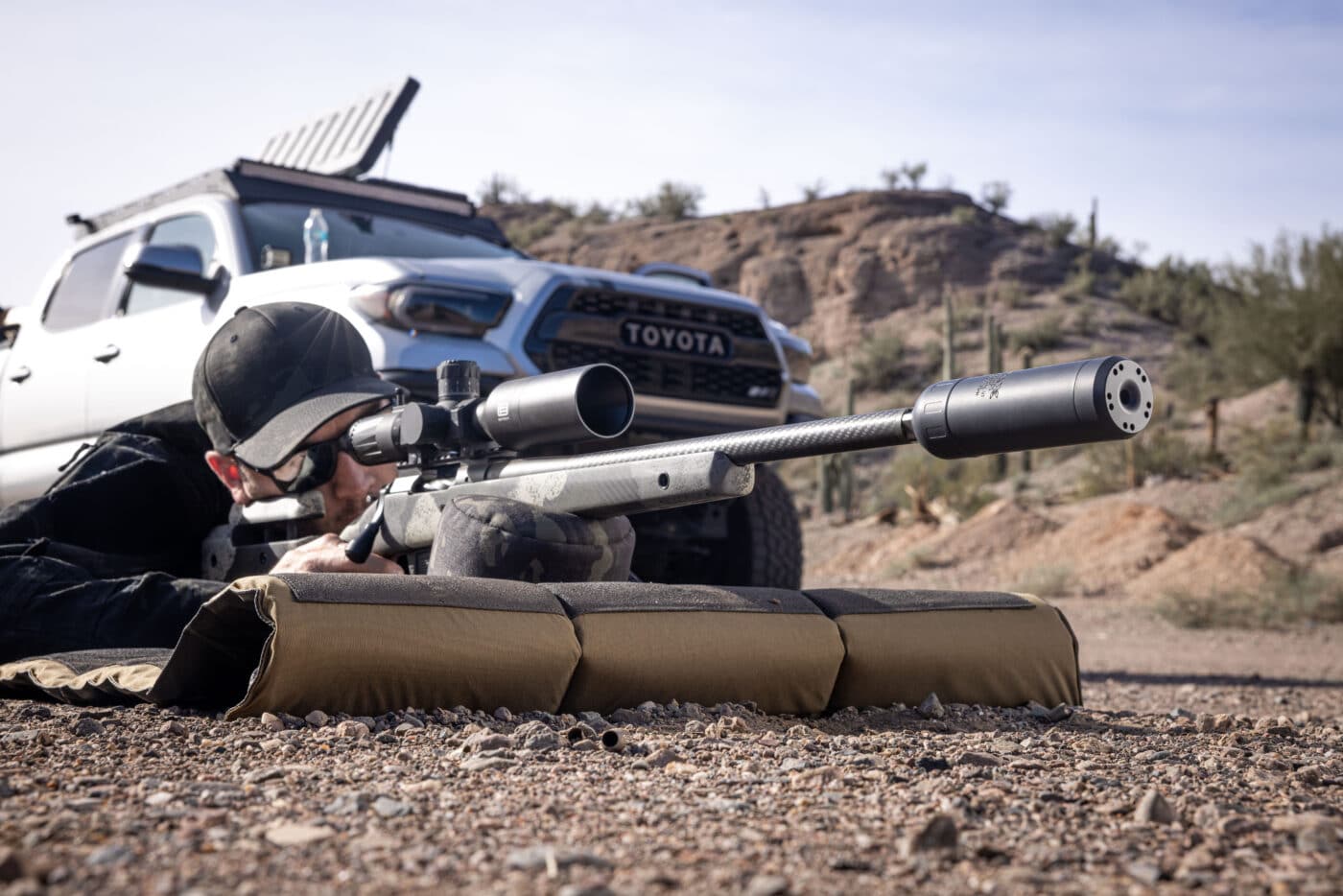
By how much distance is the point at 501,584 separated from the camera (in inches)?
131

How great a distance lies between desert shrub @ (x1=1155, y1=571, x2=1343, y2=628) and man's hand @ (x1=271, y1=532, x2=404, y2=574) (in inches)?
385

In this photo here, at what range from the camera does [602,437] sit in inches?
140

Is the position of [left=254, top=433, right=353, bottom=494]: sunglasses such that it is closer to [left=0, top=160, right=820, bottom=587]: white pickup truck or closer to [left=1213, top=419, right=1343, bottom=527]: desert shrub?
[left=0, top=160, right=820, bottom=587]: white pickup truck

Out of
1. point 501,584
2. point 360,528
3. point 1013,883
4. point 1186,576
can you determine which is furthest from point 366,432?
point 1186,576

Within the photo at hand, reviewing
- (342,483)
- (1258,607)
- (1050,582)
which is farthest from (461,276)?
(1050,582)

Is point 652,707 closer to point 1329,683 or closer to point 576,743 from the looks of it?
point 576,743

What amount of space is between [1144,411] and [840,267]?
41.1m

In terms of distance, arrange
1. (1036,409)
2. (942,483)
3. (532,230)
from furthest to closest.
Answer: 1. (532,230)
2. (942,483)
3. (1036,409)

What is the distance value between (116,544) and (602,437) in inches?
76.7

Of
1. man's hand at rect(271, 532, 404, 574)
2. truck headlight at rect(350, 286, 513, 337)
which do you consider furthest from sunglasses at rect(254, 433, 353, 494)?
truck headlight at rect(350, 286, 513, 337)

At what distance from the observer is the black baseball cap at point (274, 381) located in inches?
167

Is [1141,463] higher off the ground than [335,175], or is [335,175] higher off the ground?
[335,175]

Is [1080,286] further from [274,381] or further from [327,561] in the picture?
[327,561]

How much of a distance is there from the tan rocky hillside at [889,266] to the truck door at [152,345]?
3166 cm
